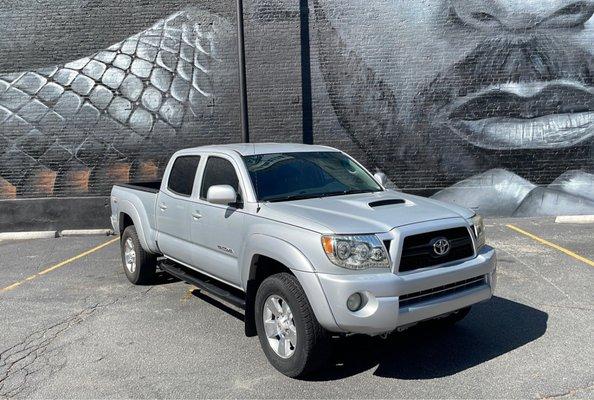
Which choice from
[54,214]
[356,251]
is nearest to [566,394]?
[356,251]

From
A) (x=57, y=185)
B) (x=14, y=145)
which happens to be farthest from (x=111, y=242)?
(x=14, y=145)

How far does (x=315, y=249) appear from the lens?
3.79 metres

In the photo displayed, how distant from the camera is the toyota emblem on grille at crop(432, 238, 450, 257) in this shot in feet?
13.1

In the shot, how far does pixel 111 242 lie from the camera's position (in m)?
→ 10.3

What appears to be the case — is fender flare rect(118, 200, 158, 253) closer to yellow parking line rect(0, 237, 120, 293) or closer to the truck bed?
the truck bed

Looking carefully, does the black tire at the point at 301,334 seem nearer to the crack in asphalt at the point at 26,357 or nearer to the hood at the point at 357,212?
the hood at the point at 357,212

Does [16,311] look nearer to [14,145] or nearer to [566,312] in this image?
[566,312]

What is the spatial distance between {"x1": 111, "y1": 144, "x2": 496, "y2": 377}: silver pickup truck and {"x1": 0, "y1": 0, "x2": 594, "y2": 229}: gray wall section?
20.5ft

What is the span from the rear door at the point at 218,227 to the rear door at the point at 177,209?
191mm

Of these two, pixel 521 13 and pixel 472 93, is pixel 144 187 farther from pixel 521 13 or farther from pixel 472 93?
pixel 521 13

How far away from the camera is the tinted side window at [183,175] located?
226 inches

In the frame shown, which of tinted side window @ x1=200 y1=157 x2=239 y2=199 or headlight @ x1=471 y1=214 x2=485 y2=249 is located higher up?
tinted side window @ x1=200 y1=157 x2=239 y2=199

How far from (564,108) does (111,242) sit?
33.5 feet

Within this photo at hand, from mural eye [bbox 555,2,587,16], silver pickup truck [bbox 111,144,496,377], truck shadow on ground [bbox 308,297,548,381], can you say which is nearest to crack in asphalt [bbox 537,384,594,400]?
truck shadow on ground [bbox 308,297,548,381]
